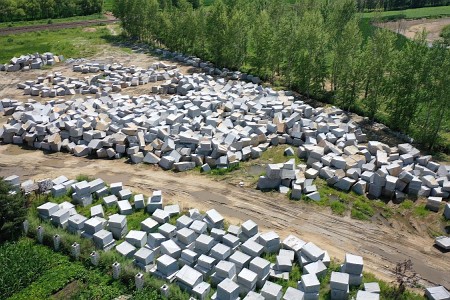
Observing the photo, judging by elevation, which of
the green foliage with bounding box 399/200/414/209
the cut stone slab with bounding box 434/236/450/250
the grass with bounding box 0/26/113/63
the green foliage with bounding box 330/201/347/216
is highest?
the grass with bounding box 0/26/113/63

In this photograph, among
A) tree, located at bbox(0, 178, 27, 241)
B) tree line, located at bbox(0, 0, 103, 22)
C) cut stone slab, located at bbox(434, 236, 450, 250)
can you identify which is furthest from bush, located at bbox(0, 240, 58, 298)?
tree line, located at bbox(0, 0, 103, 22)

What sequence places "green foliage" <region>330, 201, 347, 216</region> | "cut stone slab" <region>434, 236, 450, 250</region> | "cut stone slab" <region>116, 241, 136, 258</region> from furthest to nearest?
"green foliage" <region>330, 201, 347, 216</region> → "cut stone slab" <region>434, 236, 450, 250</region> → "cut stone slab" <region>116, 241, 136, 258</region>

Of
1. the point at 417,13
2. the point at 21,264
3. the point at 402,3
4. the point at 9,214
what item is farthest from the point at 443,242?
the point at 402,3

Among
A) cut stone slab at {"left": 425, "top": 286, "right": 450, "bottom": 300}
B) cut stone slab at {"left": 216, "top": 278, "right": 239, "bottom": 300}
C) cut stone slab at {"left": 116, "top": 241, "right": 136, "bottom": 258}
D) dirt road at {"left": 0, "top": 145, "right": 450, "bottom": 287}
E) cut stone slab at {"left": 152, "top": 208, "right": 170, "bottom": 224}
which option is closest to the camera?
cut stone slab at {"left": 216, "top": 278, "right": 239, "bottom": 300}

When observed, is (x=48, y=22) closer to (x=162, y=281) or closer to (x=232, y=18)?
(x=232, y=18)

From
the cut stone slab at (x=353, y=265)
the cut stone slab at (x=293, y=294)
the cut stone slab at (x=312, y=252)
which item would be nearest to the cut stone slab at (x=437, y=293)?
the cut stone slab at (x=353, y=265)

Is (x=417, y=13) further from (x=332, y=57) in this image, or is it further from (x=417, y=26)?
(x=332, y=57)

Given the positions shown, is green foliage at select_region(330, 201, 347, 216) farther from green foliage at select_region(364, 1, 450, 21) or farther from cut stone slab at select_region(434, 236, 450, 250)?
green foliage at select_region(364, 1, 450, 21)

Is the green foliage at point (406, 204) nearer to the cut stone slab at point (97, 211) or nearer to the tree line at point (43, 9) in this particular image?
the cut stone slab at point (97, 211)
